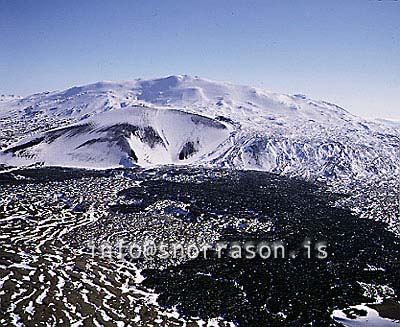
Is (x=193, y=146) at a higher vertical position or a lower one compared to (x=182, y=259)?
higher

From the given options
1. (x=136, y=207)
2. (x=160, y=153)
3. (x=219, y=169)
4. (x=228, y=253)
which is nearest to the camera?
(x=228, y=253)

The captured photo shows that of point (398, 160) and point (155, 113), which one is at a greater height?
point (155, 113)

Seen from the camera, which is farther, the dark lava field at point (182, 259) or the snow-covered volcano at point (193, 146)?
the snow-covered volcano at point (193, 146)

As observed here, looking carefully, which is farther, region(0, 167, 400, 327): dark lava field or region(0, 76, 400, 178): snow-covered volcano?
region(0, 76, 400, 178): snow-covered volcano

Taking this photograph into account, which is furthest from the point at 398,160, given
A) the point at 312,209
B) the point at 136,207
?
the point at 136,207

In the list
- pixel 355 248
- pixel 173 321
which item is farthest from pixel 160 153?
pixel 173 321

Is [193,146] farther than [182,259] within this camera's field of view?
Yes

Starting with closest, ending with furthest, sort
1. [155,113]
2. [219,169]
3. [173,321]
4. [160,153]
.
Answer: [173,321], [219,169], [160,153], [155,113]

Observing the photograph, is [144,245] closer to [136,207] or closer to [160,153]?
[136,207]

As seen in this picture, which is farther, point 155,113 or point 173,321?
point 155,113
